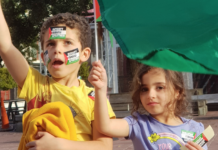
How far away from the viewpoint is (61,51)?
6.81 feet

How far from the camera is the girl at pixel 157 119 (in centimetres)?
219

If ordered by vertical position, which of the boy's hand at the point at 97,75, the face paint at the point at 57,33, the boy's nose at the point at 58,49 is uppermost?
the face paint at the point at 57,33

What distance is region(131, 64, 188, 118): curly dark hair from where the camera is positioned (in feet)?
7.56

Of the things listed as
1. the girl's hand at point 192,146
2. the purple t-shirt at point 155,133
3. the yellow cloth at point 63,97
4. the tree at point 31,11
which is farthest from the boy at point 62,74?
the tree at point 31,11

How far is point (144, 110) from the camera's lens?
2.40 metres

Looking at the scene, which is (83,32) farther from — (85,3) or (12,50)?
(85,3)

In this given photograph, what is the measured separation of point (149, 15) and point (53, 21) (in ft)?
2.51

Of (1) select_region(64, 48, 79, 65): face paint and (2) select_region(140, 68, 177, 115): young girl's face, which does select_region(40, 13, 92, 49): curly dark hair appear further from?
(2) select_region(140, 68, 177, 115): young girl's face

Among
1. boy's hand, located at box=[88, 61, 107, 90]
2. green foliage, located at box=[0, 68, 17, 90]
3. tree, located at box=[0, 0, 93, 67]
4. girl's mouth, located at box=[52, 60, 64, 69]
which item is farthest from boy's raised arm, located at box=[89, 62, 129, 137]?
green foliage, located at box=[0, 68, 17, 90]

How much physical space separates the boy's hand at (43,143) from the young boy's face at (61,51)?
42 cm

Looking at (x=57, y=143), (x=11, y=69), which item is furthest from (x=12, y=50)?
(x=57, y=143)

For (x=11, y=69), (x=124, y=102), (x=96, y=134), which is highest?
(x=11, y=69)

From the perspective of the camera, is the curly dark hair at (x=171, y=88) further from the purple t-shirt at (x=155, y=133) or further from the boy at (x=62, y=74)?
the boy at (x=62, y=74)

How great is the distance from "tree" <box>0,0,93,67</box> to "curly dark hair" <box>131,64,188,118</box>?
27.3ft
